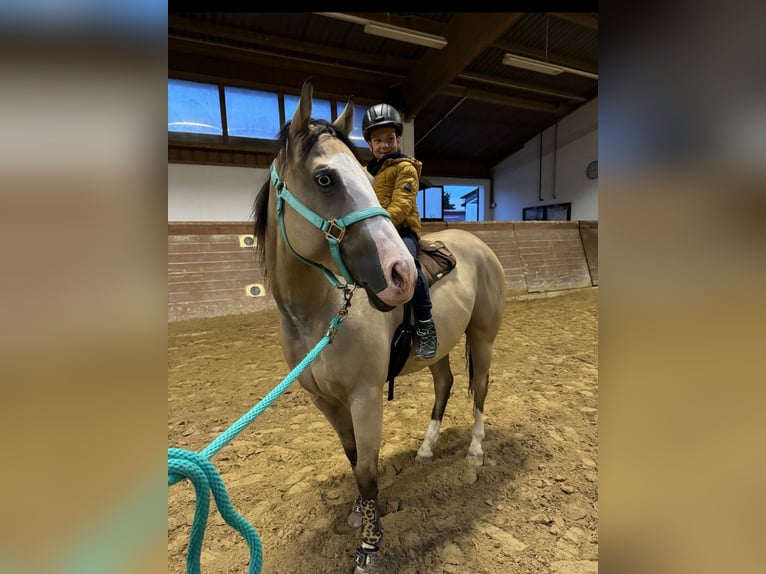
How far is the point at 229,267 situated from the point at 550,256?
542cm

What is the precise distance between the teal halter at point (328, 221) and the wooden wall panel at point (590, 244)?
279 inches

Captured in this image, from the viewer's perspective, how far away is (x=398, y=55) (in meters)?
8.24

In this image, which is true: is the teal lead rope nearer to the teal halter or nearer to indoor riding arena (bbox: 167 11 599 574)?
indoor riding arena (bbox: 167 11 599 574)

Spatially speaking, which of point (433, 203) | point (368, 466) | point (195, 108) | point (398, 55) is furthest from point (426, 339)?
point (433, 203)

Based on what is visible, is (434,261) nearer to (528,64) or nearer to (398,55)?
(528,64)

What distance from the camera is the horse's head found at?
105 centimetres

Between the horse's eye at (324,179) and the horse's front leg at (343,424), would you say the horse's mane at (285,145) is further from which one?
the horse's front leg at (343,424)

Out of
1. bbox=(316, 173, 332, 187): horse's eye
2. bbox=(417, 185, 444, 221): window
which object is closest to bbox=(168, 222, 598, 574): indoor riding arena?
bbox=(316, 173, 332, 187): horse's eye

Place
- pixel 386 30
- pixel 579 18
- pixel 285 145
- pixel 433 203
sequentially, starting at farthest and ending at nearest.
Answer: pixel 433 203 → pixel 579 18 → pixel 386 30 → pixel 285 145

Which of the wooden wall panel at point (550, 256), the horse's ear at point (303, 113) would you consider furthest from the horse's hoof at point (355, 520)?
the wooden wall panel at point (550, 256)
